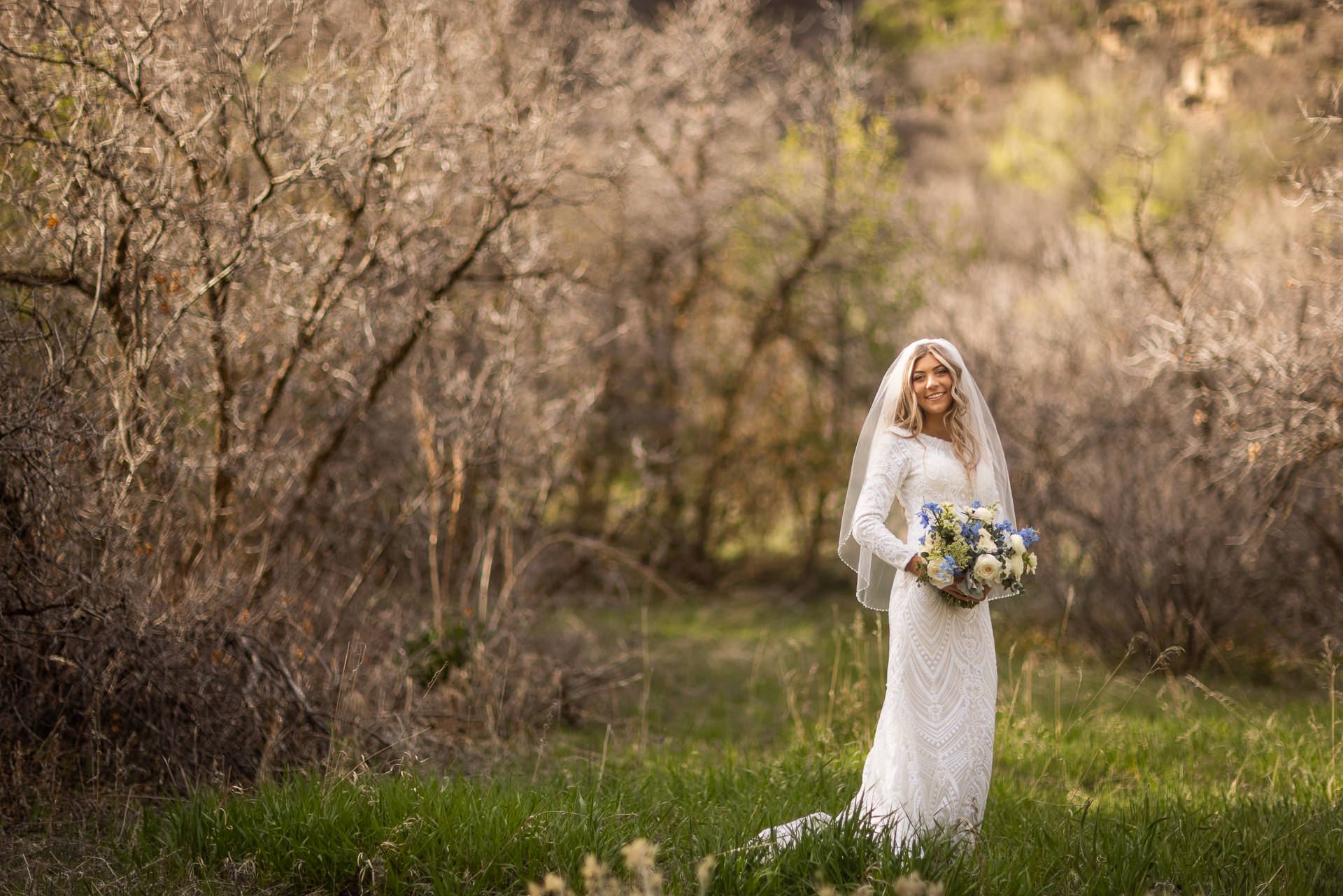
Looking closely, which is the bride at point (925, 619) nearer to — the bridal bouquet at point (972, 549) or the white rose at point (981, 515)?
the bridal bouquet at point (972, 549)

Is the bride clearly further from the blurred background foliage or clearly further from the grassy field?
the blurred background foliage

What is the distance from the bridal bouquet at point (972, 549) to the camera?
358 centimetres

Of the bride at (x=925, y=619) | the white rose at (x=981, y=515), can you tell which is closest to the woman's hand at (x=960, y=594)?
the bride at (x=925, y=619)

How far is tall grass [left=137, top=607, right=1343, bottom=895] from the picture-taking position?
337 cm

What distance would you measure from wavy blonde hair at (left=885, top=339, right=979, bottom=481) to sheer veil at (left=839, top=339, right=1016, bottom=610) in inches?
0.7

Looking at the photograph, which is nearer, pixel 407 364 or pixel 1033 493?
pixel 407 364

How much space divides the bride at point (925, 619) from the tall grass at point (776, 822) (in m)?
0.20

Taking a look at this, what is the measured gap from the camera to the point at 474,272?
7.48m

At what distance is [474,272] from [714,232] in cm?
464

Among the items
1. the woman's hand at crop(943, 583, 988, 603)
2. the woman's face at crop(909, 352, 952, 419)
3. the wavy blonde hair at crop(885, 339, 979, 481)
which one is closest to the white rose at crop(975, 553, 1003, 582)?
the woman's hand at crop(943, 583, 988, 603)

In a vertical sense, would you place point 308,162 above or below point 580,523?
above

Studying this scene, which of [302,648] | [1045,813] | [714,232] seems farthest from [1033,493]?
[302,648]

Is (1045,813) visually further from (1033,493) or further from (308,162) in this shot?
(1033,493)

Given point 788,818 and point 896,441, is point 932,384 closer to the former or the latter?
point 896,441
